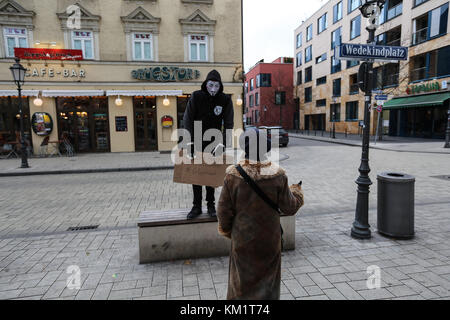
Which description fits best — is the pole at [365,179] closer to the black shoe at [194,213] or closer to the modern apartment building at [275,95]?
the black shoe at [194,213]

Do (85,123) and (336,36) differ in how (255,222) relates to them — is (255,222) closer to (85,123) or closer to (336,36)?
(85,123)

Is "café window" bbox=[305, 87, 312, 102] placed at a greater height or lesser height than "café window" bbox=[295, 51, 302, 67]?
lesser

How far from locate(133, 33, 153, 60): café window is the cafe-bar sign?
294cm

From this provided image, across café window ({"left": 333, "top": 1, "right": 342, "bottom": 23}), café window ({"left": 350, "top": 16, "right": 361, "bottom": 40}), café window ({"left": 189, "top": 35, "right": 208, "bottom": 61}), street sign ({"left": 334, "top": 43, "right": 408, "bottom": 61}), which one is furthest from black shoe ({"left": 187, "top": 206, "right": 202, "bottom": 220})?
café window ({"left": 333, "top": 1, "right": 342, "bottom": 23})

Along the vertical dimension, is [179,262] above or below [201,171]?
below

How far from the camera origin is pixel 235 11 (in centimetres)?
1719

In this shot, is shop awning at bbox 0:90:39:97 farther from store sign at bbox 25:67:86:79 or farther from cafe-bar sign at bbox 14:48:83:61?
cafe-bar sign at bbox 14:48:83:61

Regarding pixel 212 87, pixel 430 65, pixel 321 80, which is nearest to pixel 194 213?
pixel 212 87

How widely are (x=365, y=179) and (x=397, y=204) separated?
609 mm

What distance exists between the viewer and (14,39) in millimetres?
15234

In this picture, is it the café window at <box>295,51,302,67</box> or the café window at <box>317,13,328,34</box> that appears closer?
the café window at <box>317,13,328,34</box>

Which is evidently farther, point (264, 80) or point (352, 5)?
point (264, 80)

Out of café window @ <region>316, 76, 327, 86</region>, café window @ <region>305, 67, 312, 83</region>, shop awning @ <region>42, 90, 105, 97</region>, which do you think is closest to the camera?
shop awning @ <region>42, 90, 105, 97</region>

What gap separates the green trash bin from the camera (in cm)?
424
